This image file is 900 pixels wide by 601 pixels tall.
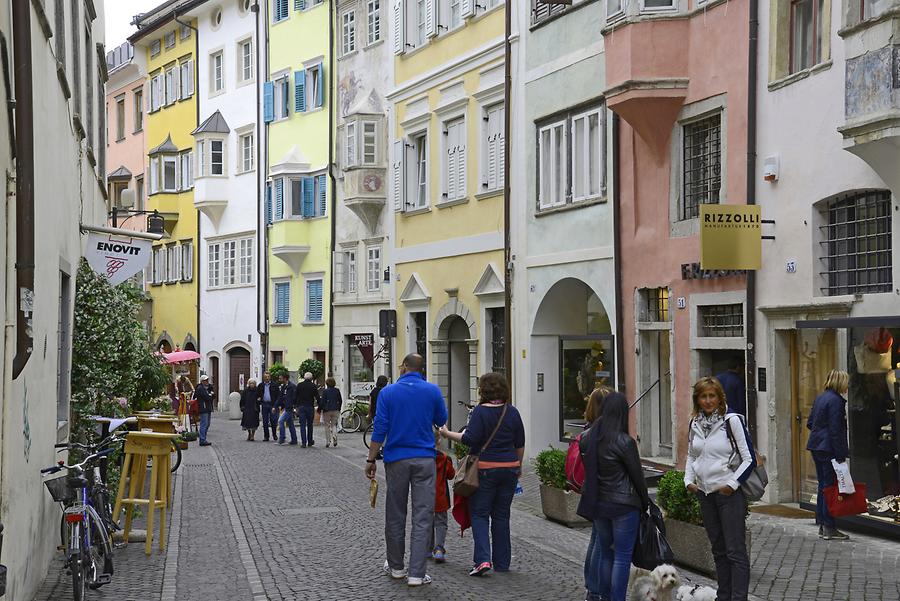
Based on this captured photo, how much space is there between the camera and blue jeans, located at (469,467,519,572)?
12062mm

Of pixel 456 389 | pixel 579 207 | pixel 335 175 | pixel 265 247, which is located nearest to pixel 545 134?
pixel 579 207

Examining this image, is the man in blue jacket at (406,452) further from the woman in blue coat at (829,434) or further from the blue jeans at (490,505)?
the woman in blue coat at (829,434)

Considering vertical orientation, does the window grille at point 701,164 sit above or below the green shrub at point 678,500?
above

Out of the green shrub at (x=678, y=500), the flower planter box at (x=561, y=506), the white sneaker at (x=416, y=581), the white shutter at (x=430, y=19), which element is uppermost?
the white shutter at (x=430, y=19)

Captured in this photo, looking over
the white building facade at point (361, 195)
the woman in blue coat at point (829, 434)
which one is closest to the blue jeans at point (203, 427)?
the white building facade at point (361, 195)

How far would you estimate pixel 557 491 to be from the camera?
15.9m

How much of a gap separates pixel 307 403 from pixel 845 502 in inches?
715

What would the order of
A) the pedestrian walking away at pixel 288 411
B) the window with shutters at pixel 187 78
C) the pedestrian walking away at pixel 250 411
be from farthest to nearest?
the window with shutters at pixel 187 78, the pedestrian walking away at pixel 250 411, the pedestrian walking away at pixel 288 411

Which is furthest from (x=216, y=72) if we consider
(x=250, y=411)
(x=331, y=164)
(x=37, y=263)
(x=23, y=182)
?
(x=23, y=182)

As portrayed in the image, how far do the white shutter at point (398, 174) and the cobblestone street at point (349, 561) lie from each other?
45.5 ft

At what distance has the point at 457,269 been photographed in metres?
29.8

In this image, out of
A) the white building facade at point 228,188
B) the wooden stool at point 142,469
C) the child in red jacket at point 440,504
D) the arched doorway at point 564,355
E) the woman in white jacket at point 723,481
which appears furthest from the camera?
the white building facade at point 228,188

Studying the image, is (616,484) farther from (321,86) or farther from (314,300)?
(314,300)

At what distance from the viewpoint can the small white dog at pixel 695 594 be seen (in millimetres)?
9609
